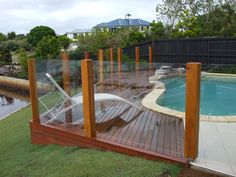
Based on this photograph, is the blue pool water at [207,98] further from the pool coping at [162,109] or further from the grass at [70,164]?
the grass at [70,164]

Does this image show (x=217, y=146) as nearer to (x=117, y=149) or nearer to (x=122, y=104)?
(x=117, y=149)

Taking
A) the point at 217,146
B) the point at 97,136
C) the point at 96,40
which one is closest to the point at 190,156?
the point at 217,146

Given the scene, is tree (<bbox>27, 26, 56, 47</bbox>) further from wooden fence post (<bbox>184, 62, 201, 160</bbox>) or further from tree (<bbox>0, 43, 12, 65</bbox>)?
wooden fence post (<bbox>184, 62, 201, 160</bbox>)

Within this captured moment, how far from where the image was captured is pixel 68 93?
5883mm

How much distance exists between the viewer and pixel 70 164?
406cm

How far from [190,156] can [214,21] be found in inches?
722

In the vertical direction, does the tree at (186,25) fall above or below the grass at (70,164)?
above

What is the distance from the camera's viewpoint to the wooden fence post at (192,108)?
3576 millimetres

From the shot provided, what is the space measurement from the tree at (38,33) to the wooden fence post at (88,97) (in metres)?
39.6

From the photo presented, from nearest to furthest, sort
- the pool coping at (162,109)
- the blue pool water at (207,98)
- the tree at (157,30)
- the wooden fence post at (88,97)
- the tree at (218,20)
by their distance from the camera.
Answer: the wooden fence post at (88,97)
the pool coping at (162,109)
the blue pool water at (207,98)
the tree at (218,20)
the tree at (157,30)

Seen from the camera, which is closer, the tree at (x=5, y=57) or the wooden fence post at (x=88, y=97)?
the wooden fence post at (x=88, y=97)

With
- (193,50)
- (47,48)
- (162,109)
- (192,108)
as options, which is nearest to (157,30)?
(193,50)

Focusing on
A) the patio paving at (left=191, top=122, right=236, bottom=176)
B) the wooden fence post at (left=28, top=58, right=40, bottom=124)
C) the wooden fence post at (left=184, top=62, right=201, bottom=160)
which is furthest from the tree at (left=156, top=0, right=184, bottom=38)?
the wooden fence post at (left=184, top=62, right=201, bottom=160)

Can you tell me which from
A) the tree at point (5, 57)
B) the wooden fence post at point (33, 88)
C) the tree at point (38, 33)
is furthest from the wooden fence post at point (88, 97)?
the tree at point (38, 33)
